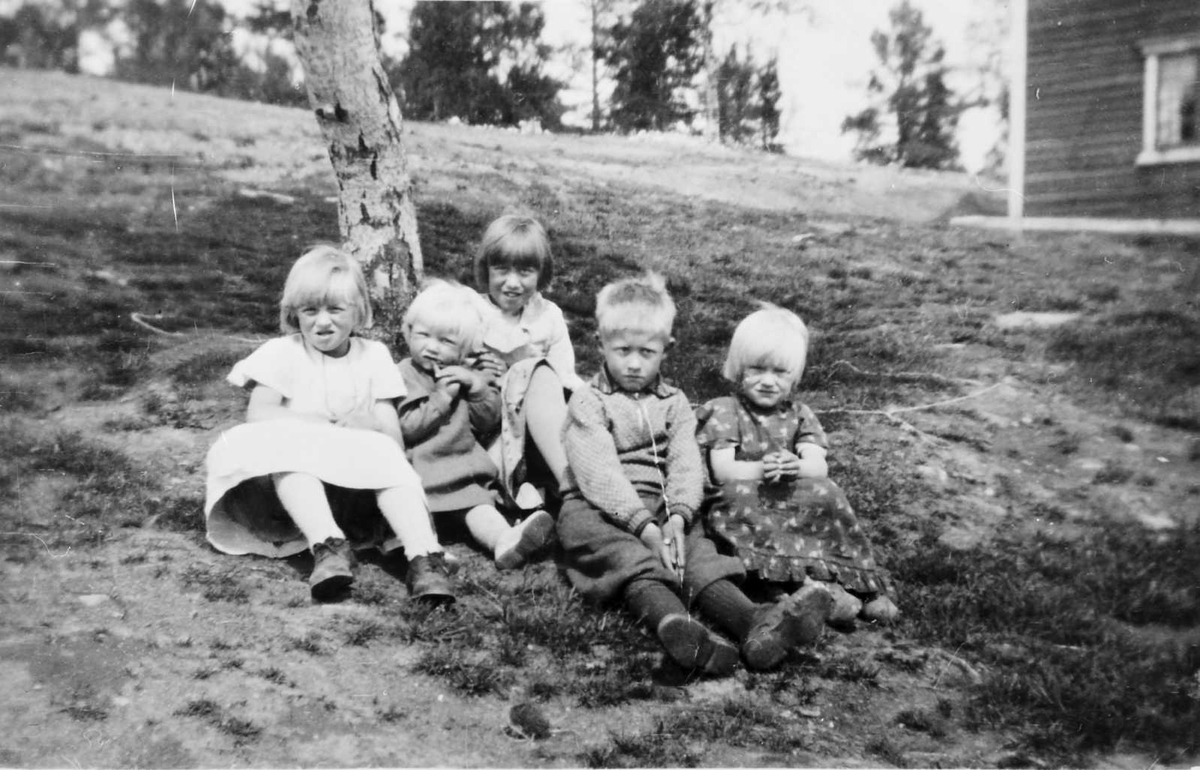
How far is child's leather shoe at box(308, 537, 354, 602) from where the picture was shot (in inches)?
112

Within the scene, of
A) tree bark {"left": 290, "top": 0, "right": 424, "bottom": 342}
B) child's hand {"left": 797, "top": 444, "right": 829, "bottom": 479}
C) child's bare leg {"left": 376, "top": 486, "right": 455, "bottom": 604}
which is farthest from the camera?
tree bark {"left": 290, "top": 0, "right": 424, "bottom": 342}

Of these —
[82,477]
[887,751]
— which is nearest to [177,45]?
[82,477]

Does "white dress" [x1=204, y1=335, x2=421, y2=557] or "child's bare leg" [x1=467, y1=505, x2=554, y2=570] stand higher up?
"white dress" [x1=204, y1=335, x2=421, y2=557]

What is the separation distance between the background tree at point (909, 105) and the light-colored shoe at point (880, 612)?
2.37 meters

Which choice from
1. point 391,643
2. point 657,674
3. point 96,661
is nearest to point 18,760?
point 96,661

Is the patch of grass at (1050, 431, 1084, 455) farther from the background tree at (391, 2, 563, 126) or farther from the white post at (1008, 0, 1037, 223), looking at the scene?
the background tree at (391, 2, 563, 126)

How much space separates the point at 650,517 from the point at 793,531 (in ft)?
1.65

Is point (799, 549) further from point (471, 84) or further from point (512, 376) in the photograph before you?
point (471, 84)

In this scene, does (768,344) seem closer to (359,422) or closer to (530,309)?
(530,309)

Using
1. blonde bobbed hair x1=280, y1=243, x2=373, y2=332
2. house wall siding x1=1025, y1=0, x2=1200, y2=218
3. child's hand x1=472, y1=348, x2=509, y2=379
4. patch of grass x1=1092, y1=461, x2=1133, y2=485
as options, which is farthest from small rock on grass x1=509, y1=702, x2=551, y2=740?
house wall siding x1=1025, y1=0, x2=1200, y2=218

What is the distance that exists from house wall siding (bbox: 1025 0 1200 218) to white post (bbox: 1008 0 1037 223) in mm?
66

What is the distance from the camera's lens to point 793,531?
10.1ft

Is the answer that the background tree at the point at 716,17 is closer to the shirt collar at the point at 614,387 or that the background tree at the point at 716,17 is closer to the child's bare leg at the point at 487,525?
the shirt collar at the point at 614,387

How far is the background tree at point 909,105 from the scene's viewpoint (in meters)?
4.14
